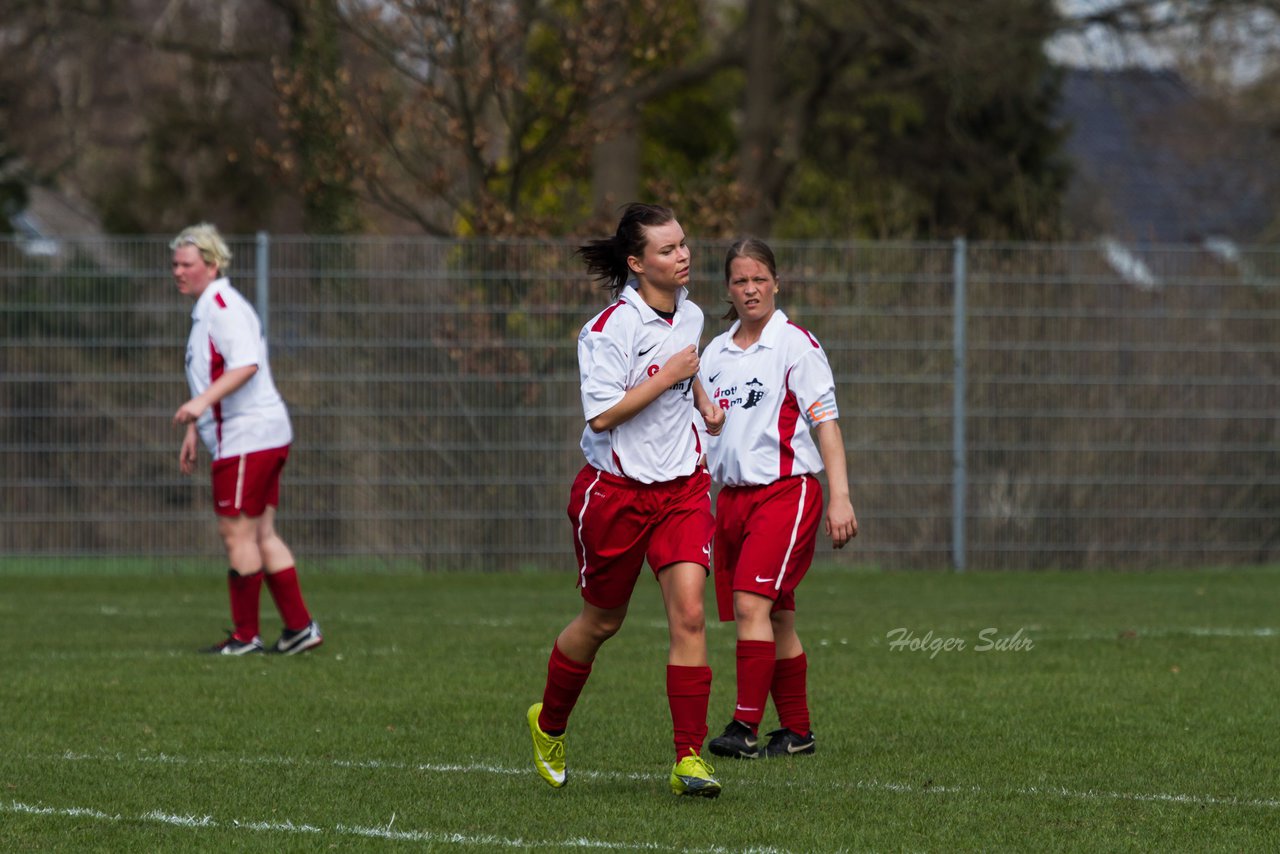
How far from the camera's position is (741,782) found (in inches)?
228

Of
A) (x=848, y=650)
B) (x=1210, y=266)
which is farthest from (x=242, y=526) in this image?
(x=1210, y=266)

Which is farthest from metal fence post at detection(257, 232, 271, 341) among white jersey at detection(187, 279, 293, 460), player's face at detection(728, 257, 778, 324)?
player's face at detection(728, 257, 778, 324)

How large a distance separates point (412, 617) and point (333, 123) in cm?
639

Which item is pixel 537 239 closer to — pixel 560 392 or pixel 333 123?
pixel 560 392

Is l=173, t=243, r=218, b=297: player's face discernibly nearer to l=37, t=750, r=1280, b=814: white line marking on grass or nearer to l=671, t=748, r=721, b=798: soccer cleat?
l=37, t=750, r=1280, b=814: white line marking on grass

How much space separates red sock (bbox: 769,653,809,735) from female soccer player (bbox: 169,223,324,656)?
343cm

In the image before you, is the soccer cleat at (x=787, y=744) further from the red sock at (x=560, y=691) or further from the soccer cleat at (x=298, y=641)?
the soccer cleat at (x=298, y=641)

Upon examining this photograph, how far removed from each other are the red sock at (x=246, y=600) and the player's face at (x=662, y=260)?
4238mm

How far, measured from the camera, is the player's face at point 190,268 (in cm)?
921

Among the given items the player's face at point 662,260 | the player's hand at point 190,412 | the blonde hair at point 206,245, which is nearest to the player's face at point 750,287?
the player's face at point 662,260

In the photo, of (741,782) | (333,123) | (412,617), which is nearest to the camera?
(741,782)

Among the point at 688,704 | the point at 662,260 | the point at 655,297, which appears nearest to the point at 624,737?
the point at 688,704

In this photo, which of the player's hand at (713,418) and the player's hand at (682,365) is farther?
the player's hand at (713,418)

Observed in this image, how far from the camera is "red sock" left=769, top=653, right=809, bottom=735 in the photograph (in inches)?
256
